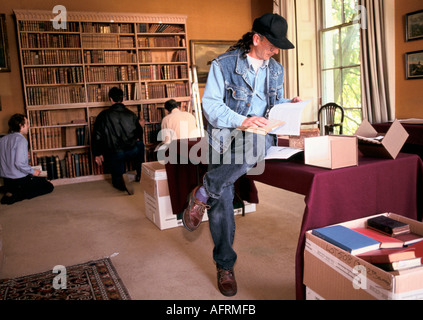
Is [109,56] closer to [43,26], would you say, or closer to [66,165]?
[43,26]

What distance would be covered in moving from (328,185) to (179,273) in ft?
4.06

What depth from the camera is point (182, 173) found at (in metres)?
3.26

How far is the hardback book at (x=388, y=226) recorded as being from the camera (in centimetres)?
174

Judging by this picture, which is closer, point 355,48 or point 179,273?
point 179,273

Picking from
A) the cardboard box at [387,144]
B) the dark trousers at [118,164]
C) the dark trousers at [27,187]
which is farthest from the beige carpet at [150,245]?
the cardboard box at [387,144]

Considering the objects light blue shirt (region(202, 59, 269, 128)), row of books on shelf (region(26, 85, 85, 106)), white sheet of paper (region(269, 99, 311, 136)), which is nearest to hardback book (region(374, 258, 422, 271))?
white sheet of paper (region(269, 99, 311, 136))

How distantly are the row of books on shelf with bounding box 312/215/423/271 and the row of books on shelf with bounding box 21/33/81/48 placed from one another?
539 cm

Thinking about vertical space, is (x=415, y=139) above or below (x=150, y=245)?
above

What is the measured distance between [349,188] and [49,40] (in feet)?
17.8

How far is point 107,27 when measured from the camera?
609 cm

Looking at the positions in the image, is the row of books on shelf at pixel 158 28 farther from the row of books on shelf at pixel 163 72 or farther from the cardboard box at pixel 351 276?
the cardboard box at pixel 351 276

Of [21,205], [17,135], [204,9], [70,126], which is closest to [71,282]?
[21,205]

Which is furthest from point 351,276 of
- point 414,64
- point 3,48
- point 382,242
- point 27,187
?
point 3,48

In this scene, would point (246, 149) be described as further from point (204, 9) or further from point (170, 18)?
point (204, 9)
